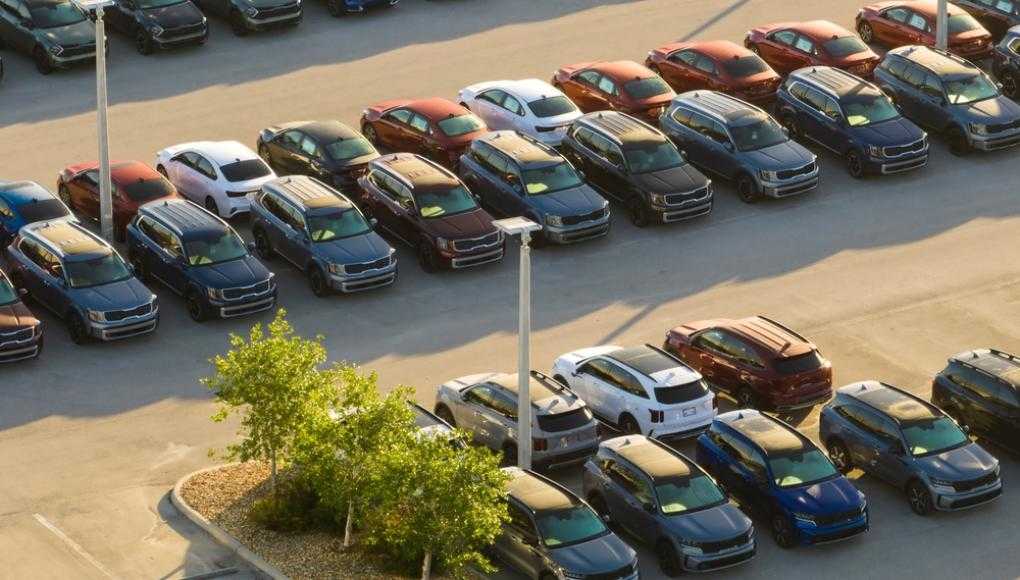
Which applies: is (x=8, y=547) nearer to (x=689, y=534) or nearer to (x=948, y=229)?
(x=689, y=534)

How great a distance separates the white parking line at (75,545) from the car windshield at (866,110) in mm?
22849

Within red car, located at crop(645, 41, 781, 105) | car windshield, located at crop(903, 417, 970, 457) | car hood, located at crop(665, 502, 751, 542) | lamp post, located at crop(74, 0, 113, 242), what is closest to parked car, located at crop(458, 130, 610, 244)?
red car, located at crop(645, 41, 781, 105)

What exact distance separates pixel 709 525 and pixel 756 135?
54.3ft

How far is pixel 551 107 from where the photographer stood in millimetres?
54375

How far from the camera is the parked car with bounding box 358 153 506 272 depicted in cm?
4844

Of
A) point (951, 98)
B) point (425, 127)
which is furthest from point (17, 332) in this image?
point (951, 98)

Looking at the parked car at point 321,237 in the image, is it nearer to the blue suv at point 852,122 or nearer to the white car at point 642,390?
the white car at point 642,390

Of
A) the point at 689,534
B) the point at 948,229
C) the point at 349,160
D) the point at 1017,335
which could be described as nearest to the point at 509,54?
the point at 349,160

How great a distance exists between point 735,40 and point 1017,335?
16.5 metres

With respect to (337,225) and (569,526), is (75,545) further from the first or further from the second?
(337,225)

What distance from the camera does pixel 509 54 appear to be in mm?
59500

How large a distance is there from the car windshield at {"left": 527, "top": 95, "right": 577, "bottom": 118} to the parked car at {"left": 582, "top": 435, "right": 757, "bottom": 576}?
15767mm

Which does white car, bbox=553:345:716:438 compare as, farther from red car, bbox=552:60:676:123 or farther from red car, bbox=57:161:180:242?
red car, bbox=552:60:676:123

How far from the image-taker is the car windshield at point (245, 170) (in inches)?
1993
